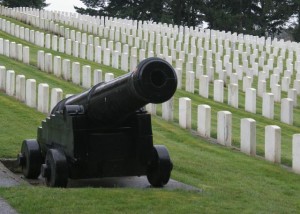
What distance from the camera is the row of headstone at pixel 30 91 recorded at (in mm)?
14802

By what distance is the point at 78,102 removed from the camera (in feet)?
27.5

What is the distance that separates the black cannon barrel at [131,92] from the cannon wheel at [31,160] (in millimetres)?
1165

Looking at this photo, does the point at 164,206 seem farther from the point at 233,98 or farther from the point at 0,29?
the point at 0,29

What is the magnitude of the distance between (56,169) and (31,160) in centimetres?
109

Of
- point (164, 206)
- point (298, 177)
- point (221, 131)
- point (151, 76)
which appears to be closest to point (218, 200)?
point (164, 206)

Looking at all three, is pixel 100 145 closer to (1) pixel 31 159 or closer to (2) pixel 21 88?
(1) pixel 31 159

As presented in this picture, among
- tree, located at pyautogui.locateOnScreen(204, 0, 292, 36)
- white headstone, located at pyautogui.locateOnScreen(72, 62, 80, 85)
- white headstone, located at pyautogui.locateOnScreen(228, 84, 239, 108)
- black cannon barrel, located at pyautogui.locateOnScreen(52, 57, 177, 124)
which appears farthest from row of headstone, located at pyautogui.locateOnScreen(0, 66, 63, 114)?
tree, located at pyautogui.locateOnScreen(204, 0, 292, 36)

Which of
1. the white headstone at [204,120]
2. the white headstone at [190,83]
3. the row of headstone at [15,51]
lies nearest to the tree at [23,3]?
the row of headstone at [15,51]

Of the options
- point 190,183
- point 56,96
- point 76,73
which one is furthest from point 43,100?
point 190,183

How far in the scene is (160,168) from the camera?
8523mm

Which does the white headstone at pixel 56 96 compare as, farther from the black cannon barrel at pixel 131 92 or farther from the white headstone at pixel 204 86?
the black cannon barrel at pixel 131 92

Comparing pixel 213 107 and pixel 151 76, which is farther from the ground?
pixel 151 76

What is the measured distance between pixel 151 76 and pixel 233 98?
11.6m

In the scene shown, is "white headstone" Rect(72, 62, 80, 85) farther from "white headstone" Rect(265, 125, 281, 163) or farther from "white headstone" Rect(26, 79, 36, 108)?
"white headstone" Rect(265, 125, 281, 163)
